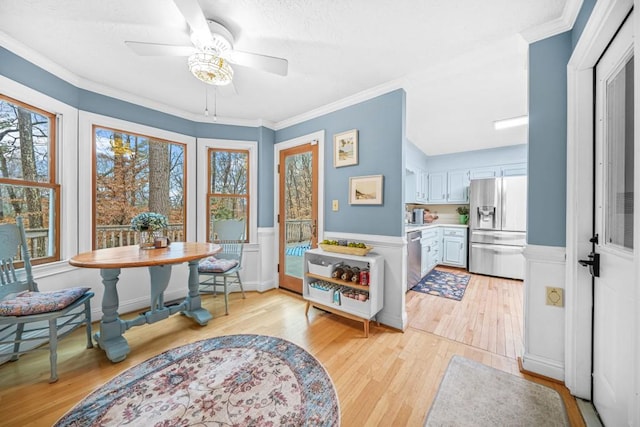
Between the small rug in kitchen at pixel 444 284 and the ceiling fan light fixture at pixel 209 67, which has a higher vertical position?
the ceiling fan light fixture at pixel 209 67

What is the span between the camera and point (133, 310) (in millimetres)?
2699

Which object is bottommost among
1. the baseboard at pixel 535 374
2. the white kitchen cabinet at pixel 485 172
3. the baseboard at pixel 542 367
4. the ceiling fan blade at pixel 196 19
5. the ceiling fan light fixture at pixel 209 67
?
the baseboard at pixel 535 374

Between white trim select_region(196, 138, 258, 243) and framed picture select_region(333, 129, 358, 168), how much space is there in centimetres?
131

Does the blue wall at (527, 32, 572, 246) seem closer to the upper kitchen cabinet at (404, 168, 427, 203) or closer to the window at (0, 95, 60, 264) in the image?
the upper kitchen cabinet at (404, 168, 427, 203)

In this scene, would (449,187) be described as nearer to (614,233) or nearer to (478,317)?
(478,317)

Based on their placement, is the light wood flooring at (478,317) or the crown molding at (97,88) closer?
the crown molding at (97,88)

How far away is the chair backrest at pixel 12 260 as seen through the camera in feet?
5.62

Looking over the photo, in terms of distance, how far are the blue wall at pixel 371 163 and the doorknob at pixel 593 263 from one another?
123cm

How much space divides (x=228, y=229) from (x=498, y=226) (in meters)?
4.66

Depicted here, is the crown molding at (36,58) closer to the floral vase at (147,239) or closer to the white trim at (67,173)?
the white trim at (67,173)

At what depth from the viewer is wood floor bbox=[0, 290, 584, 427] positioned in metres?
1.39

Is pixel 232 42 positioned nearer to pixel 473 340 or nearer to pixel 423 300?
pixel 473 340

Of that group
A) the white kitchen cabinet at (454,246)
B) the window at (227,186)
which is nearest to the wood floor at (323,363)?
the window at (227,186)

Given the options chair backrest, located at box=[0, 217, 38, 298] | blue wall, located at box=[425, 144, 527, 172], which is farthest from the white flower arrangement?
blue wall, located at box=[425, 144, 527, 172]
